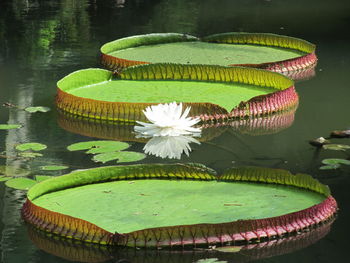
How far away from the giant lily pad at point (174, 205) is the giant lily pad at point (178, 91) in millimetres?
1333

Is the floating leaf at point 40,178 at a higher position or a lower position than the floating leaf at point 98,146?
higher

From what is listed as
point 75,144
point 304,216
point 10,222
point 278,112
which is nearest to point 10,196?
point 10,222

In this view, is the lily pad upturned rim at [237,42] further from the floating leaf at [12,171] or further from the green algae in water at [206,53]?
the floating leaf at [12,171]

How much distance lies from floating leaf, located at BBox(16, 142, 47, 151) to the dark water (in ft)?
0.22

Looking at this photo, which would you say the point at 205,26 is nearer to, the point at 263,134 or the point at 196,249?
the point at 263,134

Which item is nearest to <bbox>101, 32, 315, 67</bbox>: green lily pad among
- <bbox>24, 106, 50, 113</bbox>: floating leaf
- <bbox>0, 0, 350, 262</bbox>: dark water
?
<bbox>0, 0, 350, 262</bbox>: dark water

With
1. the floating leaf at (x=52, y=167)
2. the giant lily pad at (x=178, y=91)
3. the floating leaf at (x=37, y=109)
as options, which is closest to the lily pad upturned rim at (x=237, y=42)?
the giant lily pad at (x=178, y=91)

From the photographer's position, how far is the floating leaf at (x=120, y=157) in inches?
173

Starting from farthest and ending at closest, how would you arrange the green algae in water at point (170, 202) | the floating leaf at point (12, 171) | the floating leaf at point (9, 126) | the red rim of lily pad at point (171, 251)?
the floating leaf at point (9, 126), the floating leaf at point (12, 171), the green algae in water at point (170, 202), the red rim of lily pad at point (171, 251)

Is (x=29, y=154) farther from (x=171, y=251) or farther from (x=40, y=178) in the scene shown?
(x=171, y=251)

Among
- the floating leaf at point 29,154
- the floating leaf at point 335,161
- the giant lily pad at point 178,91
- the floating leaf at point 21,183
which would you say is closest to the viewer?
the floating leaf at point 21,183

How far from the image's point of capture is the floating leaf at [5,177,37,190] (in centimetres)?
401

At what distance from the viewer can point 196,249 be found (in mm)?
3307

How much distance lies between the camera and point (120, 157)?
4438mm
